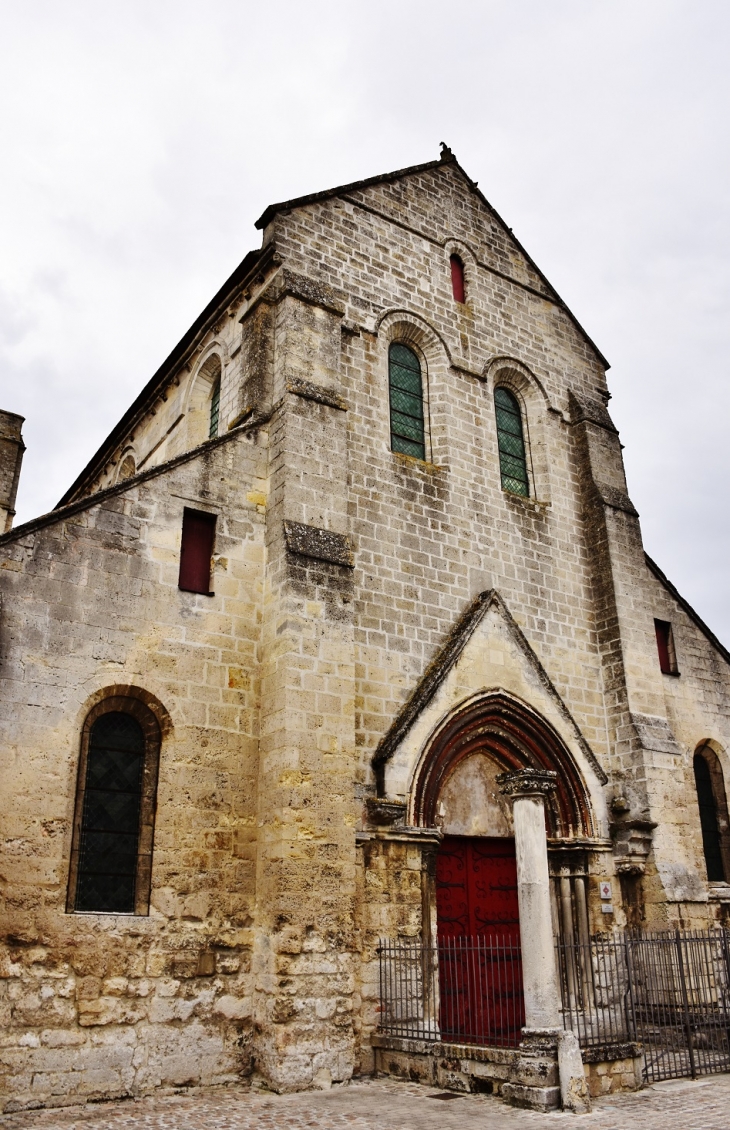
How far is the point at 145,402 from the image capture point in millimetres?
16688

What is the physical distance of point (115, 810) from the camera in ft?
31.4

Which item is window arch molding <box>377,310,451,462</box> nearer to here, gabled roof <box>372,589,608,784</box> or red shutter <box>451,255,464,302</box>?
red shutter <box>451,255,464,302</box>

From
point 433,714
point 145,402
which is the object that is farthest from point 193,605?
point 145,402

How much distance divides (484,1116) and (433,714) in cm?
479

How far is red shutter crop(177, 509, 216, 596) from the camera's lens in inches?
425

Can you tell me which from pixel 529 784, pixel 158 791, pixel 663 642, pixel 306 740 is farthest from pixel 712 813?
pixel 158 791

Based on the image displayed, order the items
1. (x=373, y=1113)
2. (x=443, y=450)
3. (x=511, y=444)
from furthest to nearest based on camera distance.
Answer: (x=511, y=444) → (x=443, y=450) → (x=373, y=1113)

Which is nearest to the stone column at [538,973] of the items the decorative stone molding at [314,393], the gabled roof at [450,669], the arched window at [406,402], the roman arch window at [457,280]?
the gabled roof at [450,669]

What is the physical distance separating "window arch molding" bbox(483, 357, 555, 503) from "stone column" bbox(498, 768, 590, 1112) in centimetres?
634

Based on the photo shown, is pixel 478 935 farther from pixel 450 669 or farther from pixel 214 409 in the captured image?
pixel 214 409

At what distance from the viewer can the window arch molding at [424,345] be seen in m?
14.0

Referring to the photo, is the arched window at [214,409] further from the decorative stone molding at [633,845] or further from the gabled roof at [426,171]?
the decorative stone molding at [633,845]

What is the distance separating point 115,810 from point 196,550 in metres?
3.15

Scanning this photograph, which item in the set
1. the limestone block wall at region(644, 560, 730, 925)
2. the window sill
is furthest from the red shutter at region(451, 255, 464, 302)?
the limestone block wall at region(644, 560, 730, 925)
